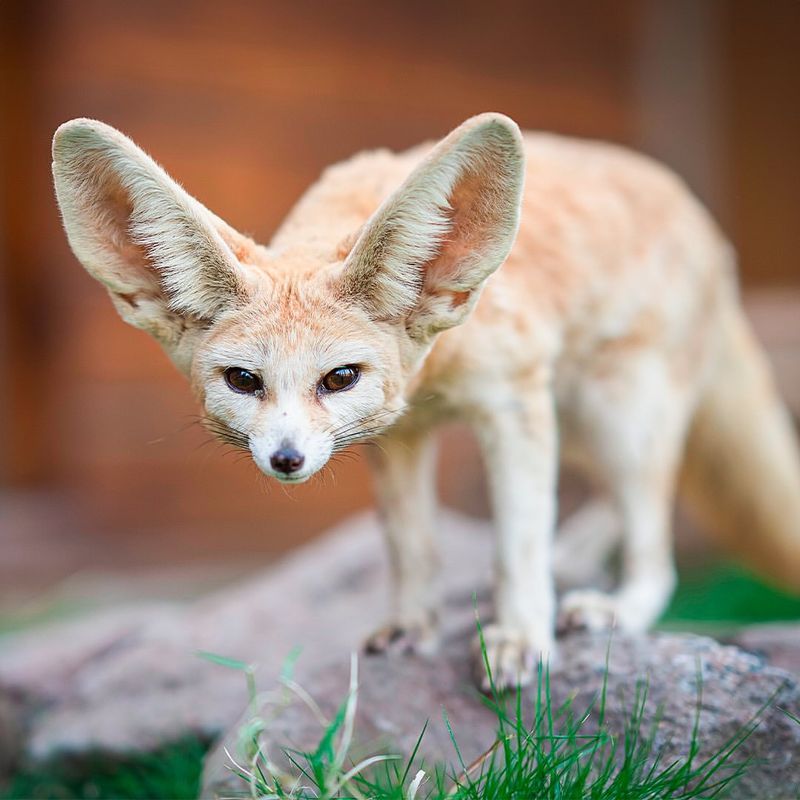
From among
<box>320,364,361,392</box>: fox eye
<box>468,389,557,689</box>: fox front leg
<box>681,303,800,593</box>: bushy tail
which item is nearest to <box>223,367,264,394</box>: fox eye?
<box>320,364,361,392</box>: fox eye

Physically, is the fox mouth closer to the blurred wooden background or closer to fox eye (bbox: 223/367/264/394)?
fox eye (bbox: 223/367/264/394)

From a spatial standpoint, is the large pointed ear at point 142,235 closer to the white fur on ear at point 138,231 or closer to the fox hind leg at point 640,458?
the white fur on ear at point 138,231

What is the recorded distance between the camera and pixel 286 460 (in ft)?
7.35

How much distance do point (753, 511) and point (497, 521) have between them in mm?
1636

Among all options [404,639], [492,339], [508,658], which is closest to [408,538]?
[404,639]

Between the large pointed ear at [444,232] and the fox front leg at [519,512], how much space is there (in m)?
0.53

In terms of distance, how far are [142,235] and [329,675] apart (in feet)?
4.38

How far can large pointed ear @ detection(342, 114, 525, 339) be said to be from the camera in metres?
2.31

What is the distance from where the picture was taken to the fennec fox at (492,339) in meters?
2.37

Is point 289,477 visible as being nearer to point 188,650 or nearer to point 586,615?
point 586,615

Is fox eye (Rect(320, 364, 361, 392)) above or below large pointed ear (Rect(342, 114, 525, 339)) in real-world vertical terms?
below

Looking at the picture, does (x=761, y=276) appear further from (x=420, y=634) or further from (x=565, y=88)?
(x=420, y=634)

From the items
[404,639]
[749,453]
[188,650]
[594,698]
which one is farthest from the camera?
[749,453]

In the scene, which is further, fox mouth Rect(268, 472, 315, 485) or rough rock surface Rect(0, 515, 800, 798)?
rough rock surface Rect(0, 515, 800, 798)
